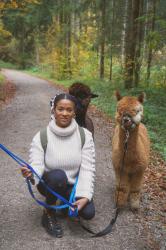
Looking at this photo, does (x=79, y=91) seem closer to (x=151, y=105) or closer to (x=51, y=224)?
(x=51, y=224)

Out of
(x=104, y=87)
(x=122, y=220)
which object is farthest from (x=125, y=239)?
(x=104, y=87)

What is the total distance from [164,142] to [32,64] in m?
35.5

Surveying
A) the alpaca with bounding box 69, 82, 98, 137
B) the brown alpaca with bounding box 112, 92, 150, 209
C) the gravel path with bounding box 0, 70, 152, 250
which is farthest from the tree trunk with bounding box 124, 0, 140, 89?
the brown alpaca with bounding box 112, 92, 150, 209

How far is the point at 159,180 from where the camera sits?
5.68 meters

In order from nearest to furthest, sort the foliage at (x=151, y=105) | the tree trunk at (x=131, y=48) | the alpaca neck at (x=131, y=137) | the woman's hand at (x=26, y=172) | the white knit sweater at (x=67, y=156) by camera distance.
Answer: the woman's hand at (x=26, y=172) → the white knit sweater at (x=67, y=156) → the alpaca neck at (x=131, y=137) → the foliage at (x=151, y=105) → the tree trunk at (x=131, y=48)

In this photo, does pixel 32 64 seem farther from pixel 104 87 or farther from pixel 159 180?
pixel 159 180

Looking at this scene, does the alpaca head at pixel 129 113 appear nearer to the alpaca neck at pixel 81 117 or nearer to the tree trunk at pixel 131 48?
the alpaca neck at pixel 81 117

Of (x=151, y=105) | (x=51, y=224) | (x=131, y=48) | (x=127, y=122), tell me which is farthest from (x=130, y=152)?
(x=131, y=48)

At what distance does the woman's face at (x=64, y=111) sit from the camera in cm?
339

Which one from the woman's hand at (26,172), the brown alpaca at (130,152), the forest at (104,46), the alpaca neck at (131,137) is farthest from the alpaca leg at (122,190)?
the forest at (104,46)

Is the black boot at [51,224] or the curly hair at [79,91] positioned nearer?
the black boot at [51,224]

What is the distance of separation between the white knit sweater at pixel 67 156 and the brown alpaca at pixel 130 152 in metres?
0.56

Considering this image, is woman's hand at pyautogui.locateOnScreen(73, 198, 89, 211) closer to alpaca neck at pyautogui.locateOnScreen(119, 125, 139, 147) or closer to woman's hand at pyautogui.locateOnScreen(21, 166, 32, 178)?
woman's hand at pyautogui.locateOnScreen(21, 166, 32, 178)

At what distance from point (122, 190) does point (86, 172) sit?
915 mm
